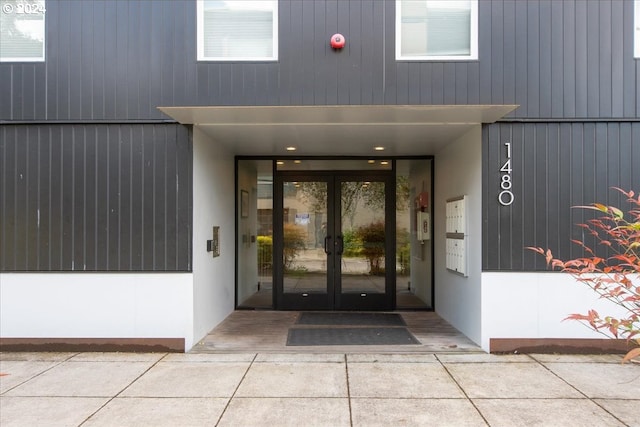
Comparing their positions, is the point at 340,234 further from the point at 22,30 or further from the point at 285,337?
the point at 22,30

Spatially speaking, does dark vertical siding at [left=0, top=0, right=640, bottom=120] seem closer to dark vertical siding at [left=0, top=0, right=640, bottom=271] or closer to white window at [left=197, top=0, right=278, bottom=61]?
dark vertical siding at [left=0, top=0, right=640, bottom=271]

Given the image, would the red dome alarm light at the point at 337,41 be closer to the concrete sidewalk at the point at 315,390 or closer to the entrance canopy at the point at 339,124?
the entrance canopy at the point at 339,124

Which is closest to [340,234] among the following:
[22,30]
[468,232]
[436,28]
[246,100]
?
[468,232]

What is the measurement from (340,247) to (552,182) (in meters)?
3.41

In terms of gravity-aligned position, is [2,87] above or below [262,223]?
above

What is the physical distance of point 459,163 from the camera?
19.7 feet

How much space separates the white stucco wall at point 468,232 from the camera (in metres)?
5.30

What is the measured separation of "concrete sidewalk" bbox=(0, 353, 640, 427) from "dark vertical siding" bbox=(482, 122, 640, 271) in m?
1.29

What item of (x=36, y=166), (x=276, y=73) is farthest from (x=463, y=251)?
(x=36, y=166)

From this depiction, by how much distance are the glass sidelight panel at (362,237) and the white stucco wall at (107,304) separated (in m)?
3.01

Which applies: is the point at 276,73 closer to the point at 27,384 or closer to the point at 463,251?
the point at 463,251

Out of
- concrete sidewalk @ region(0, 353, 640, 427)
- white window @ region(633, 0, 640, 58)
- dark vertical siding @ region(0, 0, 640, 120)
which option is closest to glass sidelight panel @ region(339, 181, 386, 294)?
concrete sidewalk @ region(0, 353, 640, 427)

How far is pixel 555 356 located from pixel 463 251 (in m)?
1.55

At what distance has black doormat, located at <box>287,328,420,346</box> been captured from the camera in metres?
5.52
